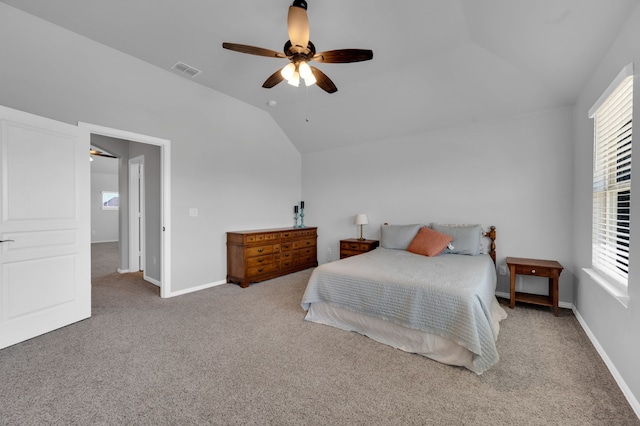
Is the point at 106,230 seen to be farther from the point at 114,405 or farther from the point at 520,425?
the point at 520,425

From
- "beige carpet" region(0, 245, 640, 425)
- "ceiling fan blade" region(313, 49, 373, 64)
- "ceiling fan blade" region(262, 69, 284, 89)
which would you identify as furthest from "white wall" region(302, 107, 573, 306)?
"ceiling fan blade" region(262, 69, 284, 89)

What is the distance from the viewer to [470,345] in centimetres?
196

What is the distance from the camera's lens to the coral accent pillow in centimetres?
363

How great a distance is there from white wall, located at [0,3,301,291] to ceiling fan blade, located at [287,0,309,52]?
93.9 inches

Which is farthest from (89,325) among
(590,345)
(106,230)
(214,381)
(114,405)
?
(106,230)

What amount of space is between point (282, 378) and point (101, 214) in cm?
1087

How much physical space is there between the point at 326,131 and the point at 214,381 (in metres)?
4.18

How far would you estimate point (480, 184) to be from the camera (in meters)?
3.90

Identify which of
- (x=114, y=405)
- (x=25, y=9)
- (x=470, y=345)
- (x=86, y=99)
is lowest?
(x=114, y=405)

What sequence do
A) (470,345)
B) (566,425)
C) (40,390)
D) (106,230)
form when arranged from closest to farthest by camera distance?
1. (566,425)
2. (40,390)
3. (470,345)
4. (106,230)

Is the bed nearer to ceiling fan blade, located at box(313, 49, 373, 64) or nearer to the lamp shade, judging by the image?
the lamp shade

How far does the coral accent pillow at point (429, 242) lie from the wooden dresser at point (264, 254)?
82.4 inches

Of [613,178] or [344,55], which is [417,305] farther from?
[344,55]

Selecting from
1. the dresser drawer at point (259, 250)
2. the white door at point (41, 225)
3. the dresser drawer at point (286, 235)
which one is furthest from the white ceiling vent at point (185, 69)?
the dresser drawer at point (286, 235)
